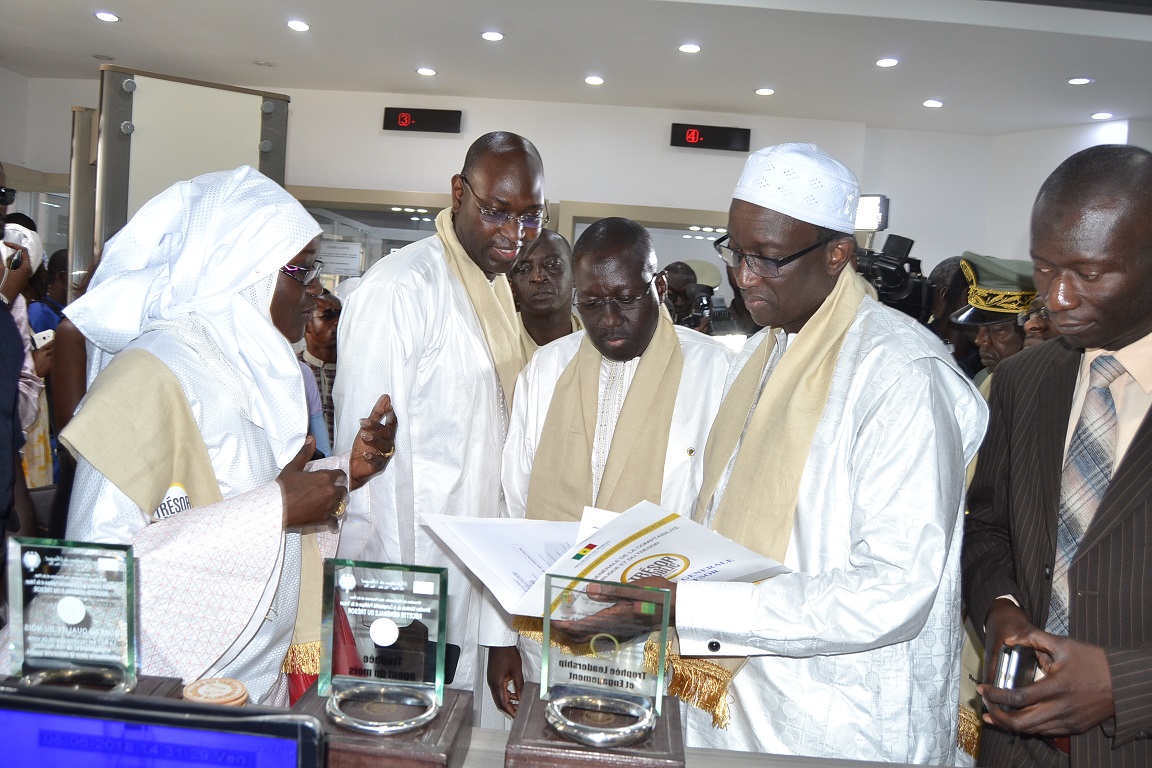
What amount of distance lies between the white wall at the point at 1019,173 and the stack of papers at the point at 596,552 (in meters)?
8.10

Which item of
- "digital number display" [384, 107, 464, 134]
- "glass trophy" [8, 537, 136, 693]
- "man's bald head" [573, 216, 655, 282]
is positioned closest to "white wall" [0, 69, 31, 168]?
"digital number display" [384, 107, 464, 134]

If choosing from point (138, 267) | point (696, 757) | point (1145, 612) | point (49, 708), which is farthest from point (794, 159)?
point (49, 708)

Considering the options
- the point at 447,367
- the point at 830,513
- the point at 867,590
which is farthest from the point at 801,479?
the point at 447,367

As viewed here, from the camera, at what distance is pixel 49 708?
2.79 feet

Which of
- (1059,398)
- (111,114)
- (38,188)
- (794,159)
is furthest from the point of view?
(38,188)

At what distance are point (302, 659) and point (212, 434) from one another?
0.50 m

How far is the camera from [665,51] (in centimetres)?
682

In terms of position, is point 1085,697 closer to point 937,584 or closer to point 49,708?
point 937,584

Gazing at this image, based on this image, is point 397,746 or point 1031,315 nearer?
point 397,746

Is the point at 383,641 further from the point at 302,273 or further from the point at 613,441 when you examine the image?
the point at 613,441

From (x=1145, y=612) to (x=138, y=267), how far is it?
1879mm

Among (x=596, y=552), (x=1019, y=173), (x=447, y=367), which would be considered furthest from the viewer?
(x=1019, y=173)

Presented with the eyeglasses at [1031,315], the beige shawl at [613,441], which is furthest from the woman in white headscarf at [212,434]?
the eyeglasses at [1031,315]

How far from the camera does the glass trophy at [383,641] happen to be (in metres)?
1.06
